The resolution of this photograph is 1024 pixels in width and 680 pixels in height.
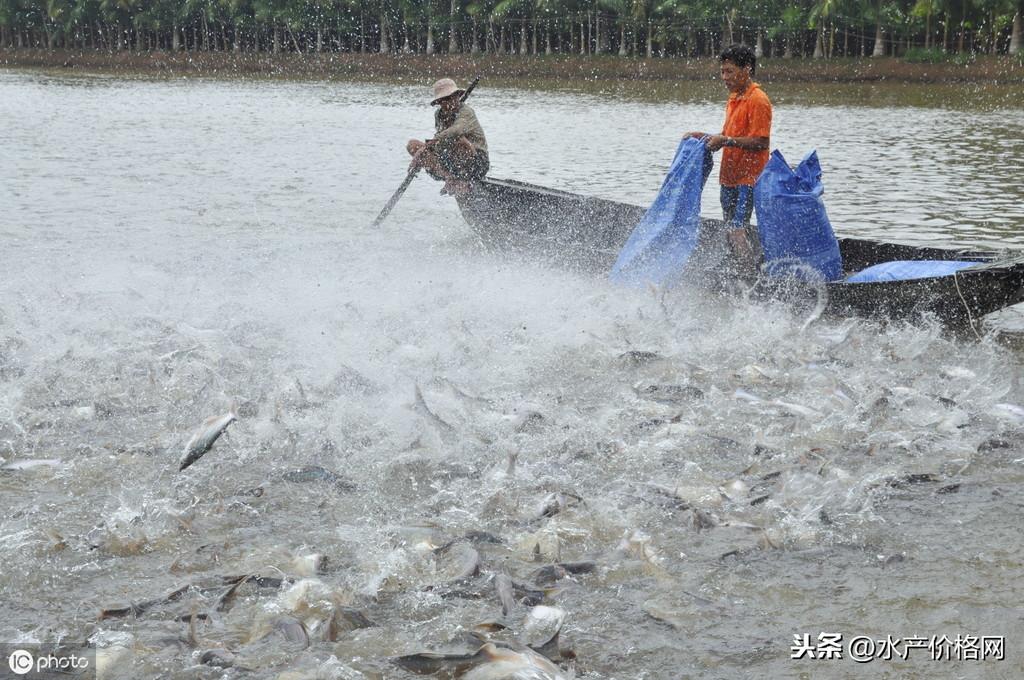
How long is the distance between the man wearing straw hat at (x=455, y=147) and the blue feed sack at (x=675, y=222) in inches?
107

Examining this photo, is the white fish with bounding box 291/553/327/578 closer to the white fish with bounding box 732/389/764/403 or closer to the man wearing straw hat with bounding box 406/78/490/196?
the white fish with bounding box 732/389/764/403

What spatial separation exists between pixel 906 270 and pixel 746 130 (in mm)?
1725

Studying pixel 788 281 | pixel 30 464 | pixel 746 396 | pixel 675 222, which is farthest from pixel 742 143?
pixel 30 464

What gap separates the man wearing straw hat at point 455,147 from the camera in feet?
36.5

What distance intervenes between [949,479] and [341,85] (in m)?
43.3

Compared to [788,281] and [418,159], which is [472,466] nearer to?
[788,281]

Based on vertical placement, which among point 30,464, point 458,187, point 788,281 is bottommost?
point 30,464

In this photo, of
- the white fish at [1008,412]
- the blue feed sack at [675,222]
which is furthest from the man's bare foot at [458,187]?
the white fish at [1008,412]

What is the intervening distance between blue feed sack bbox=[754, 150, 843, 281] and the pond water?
43cm

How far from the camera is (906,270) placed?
323 inches

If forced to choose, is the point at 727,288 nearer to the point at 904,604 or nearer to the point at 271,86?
the point at 904,604

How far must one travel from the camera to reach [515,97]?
37875 mm

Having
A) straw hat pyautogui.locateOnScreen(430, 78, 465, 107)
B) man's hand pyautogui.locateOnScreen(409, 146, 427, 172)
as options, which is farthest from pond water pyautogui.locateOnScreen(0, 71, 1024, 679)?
straw hat pyautogui.locateOnScreen(430, 78, 465, 107)

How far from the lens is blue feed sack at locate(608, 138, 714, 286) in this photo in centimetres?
898
